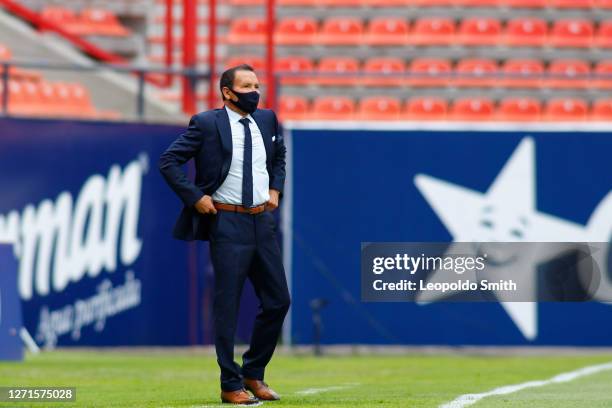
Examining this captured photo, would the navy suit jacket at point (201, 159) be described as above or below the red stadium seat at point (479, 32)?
below

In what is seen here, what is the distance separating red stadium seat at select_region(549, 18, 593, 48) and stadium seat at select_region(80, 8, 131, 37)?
6128 millimetres

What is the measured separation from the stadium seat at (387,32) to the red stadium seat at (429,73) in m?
0.48

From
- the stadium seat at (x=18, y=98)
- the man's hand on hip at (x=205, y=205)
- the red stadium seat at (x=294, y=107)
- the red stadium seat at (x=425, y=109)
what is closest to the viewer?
the man's hand on hip at (x=205, y=205)

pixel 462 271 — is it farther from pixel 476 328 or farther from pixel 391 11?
pixel 391 11

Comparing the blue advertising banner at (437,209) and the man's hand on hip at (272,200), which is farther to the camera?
the blue advertising banner at (437,209)

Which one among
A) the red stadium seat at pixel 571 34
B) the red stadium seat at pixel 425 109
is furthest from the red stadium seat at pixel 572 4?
the red stadium seat at pixel 425 109

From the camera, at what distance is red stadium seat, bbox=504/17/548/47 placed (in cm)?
2059

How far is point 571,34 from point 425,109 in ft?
11.7

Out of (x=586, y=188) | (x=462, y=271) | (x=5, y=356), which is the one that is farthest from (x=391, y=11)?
(x=462, y=271)

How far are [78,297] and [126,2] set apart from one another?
8.84 meters

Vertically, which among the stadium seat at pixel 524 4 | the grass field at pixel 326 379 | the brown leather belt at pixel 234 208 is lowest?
the grass field at pixel 326 379

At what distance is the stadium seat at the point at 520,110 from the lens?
18.4 metres

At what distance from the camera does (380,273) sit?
8.34 metres

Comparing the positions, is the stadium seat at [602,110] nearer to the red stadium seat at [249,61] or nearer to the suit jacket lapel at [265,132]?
the red stadium seat at [249,61]
